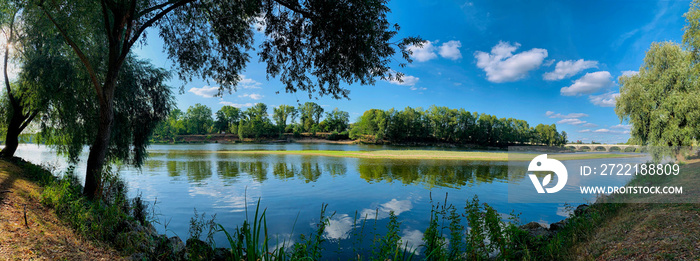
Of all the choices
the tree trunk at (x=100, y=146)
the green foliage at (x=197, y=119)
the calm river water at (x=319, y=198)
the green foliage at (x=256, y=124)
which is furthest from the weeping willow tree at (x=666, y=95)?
the green foliage at (x=197, y=119)

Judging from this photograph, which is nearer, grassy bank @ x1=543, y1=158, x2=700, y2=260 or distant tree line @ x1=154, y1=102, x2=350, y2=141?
grassy bank @ x1=543, y1=158, x2=700, y2=260

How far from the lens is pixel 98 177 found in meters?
7.37

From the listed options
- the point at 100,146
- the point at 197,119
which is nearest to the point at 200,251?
the point at 100,146

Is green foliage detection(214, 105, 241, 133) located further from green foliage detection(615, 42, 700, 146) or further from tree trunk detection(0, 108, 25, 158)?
green foliage detection(615, 42, 700, 146)

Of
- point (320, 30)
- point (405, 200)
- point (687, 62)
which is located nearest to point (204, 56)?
point (320, 30)

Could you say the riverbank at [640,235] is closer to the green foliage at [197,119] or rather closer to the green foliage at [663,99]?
the green foliage at [663,99]

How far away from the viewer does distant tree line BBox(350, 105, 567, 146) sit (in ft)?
286

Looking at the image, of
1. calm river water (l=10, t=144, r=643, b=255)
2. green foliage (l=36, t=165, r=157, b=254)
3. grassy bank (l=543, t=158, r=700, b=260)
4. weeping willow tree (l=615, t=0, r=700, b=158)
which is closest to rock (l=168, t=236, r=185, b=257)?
green foliage (l=36, t=165, r=157, b=254)

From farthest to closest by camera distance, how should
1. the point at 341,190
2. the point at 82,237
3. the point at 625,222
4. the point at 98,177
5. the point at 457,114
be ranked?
the point at 457,114 < the point at 341,190 < the point at 98,177 < the point at 625,222 < the point at 82,237

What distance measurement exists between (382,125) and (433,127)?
750 inches

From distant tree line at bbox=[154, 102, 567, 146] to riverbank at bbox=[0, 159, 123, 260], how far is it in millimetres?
80320

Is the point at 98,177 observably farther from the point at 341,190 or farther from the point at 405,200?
the point at 405,200

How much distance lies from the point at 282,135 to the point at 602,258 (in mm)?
95746

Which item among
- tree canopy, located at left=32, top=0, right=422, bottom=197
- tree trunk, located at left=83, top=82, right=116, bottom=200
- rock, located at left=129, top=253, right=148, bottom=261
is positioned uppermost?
tree canopy, located at left=32, top=0, right=422, bottom=197
